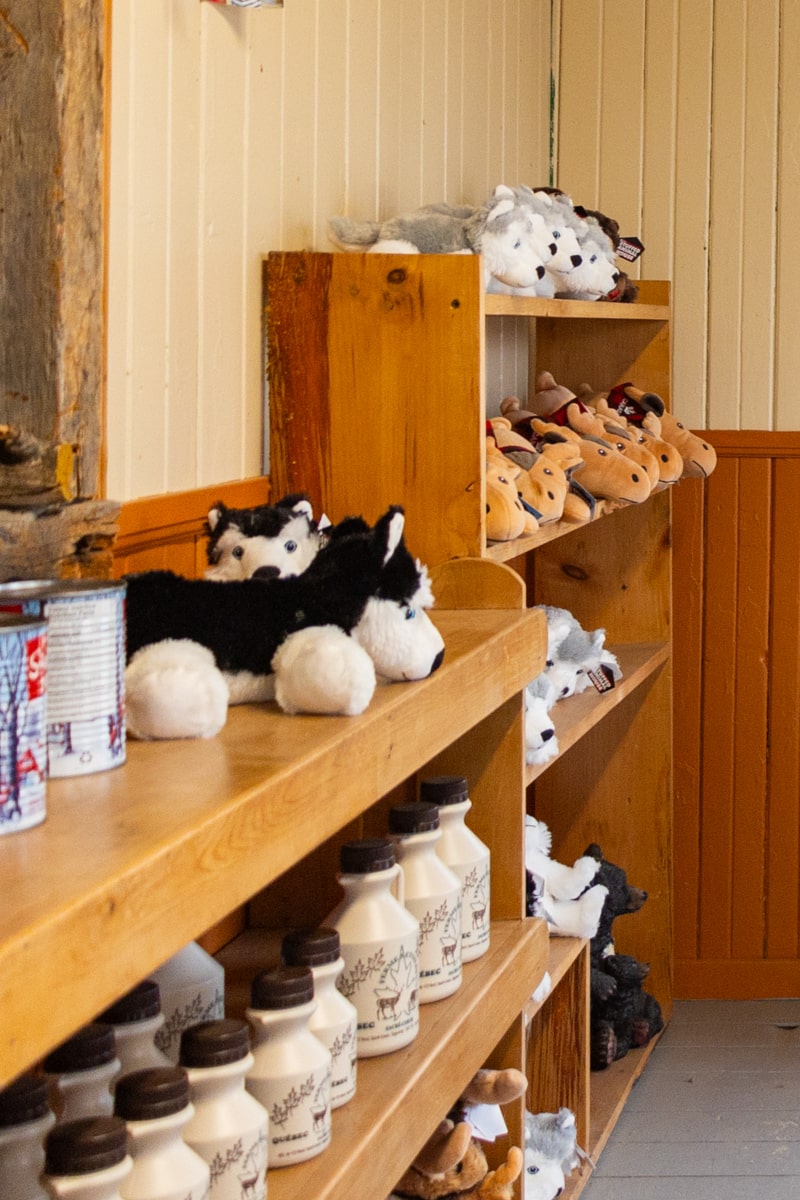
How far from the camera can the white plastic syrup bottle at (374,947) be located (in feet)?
4.41

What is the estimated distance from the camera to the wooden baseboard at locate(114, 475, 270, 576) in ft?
5.01

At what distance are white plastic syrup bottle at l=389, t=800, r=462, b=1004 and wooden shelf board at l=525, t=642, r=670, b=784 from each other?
0.54 meters

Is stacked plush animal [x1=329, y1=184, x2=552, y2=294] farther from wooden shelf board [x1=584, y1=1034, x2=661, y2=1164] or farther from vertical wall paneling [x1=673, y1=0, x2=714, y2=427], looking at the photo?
wooden shelf board [x1=584, y1=1034, x2=661, y2=1164]

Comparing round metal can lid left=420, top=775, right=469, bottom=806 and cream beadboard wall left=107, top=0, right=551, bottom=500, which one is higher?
A: cream beadboard wall left=107, top=0, right=551, bottom=500

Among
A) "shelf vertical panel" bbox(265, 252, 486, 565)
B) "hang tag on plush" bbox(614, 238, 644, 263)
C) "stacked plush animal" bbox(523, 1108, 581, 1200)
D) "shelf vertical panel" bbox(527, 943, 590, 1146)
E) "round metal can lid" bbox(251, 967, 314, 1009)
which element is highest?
"hang tag on plush" bbox(614, 238, 644, 263)

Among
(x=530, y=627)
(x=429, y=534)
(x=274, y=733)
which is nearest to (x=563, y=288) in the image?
(x=429, y=534)

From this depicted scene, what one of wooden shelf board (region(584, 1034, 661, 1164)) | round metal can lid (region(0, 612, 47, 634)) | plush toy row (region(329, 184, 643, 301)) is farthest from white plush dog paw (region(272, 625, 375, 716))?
wooden shelf board (region(584, 1034, 661, 1164))

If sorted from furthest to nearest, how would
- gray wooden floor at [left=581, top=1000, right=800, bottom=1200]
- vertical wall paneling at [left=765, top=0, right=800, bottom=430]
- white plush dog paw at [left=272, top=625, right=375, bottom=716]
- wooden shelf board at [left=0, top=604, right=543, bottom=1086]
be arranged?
vertical wall paneling at [left=765, top=0, right=800, bottom=430] → gray wooden floor at [left=581, top=1000, right=800, bottom=1200] → white plush dog paw at [left=272, top=625, right=375, bottom=716] → wooden shelf board at [left=0, top=604, right=543, bottom=1086]

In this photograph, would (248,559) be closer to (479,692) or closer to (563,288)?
(479,692)

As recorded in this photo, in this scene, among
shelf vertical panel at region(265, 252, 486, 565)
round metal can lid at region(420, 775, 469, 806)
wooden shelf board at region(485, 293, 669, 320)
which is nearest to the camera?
round metal can lid at region(420, 775, 469, 806)

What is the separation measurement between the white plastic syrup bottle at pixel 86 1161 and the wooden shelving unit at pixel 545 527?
2.41 ft

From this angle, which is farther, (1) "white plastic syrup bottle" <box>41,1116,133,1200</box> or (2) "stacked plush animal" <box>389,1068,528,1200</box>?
(2) "stacked plush animal" <box>389,1068,528,1200</box>

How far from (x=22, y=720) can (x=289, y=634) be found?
0.40 metres

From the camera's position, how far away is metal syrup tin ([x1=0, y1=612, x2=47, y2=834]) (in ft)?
2.66
